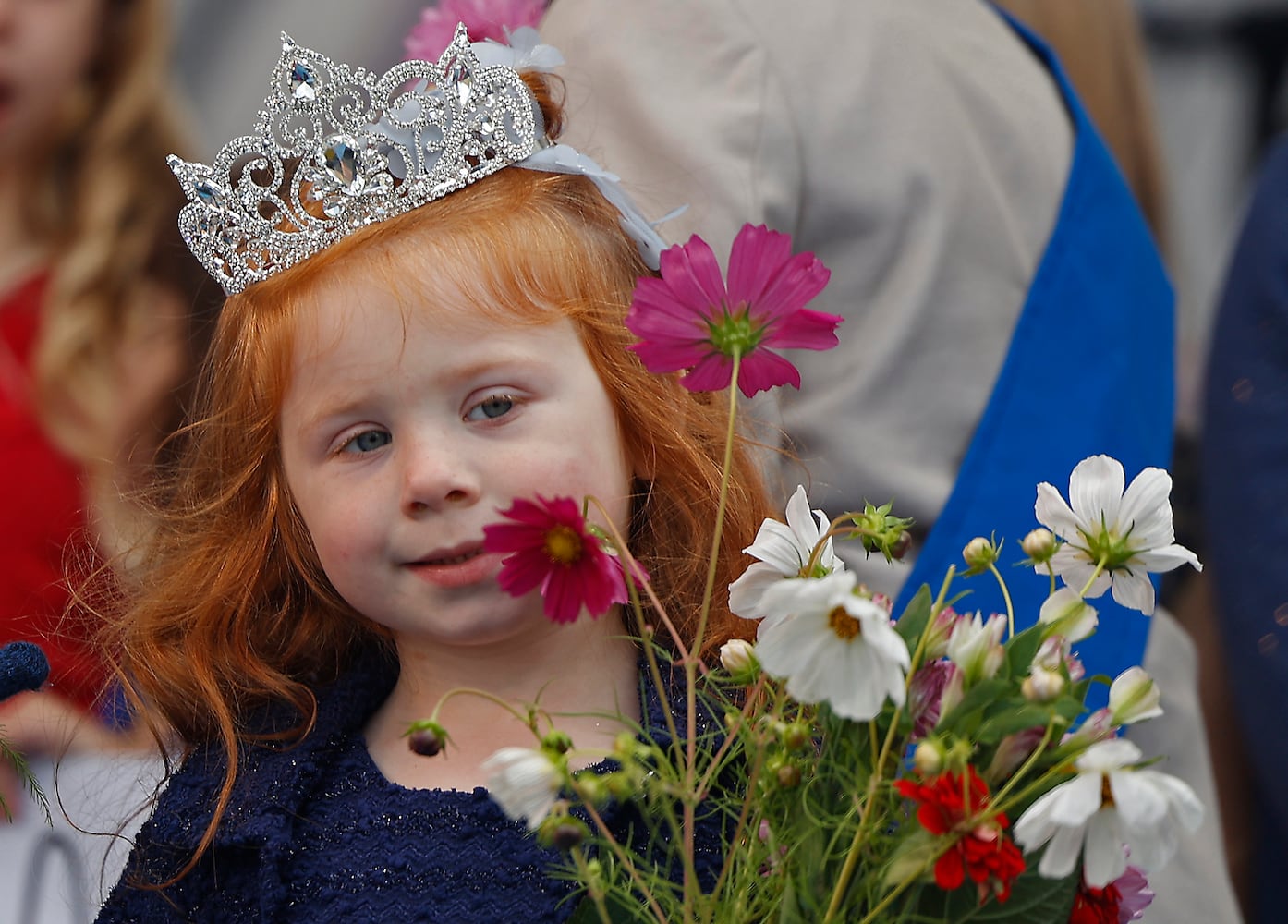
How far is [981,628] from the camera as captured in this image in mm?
660

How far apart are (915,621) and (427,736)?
23cm

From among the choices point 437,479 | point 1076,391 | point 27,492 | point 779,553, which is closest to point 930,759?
point 779,553

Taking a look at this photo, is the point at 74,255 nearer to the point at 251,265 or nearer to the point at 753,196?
the point at 251,265

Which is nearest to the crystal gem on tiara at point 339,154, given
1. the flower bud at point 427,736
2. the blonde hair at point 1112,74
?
the flower bud at point 427,736

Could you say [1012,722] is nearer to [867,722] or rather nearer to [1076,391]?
[867,722]

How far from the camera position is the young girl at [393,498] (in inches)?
34.6

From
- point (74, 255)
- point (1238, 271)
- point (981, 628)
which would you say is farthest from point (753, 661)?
point (74, 255)

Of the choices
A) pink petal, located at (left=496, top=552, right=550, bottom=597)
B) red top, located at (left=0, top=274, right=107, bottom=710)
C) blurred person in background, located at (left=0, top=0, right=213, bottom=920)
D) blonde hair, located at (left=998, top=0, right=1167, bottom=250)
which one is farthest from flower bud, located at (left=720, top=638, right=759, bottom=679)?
blonde hair, located at (left=998, top=0, right=1167, bottom=250)

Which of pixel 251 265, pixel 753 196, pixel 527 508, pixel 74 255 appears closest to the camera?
pixel 527 508

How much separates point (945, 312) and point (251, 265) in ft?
1.79

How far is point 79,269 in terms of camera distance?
1.62 metres

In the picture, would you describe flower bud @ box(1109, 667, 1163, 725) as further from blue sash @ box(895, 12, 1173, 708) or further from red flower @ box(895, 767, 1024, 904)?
blue sash @ box(895, 12, 1173, 708)

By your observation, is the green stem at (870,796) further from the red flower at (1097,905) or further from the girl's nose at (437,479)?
the girl's nose at (437,479)

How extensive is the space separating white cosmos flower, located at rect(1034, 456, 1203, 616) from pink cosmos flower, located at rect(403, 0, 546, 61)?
0.61 metres
